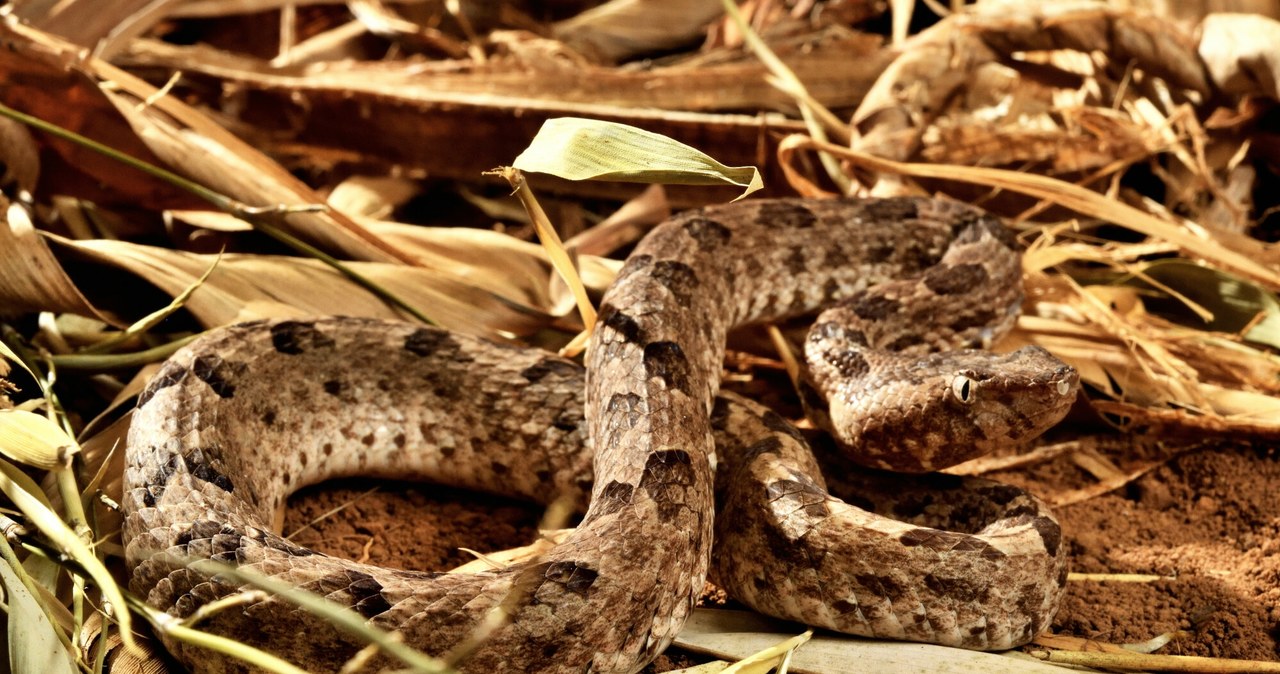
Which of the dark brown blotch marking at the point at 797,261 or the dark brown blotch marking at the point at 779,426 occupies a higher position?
the dark brown blotch marking at the point at 797,261

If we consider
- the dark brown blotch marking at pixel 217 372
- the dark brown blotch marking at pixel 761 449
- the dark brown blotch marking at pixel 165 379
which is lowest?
the dark brown blotch marking at pixel 761 449

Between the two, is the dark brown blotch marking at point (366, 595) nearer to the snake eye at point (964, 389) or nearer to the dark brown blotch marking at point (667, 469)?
the dark brown blotch marking at point (667, 469)

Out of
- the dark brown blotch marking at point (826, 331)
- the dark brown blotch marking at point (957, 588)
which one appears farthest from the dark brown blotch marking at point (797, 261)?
the dark brown blotch marking at point (957, 588)

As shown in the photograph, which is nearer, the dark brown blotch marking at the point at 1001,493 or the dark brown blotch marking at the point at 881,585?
the dark brown blotch marking at the point at 881,585

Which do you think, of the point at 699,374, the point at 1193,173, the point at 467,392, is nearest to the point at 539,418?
the point at 467,392

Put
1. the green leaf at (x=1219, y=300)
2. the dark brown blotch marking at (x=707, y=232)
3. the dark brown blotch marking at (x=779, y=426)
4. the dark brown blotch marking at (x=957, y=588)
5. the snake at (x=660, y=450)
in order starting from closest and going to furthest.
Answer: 1. the snake at (x=660, y=450)
2. the dark brown blotch marking at (x=957, y=588)
3. the dark brown blotch marking at (x=779, y=426)
4. the dark brown blotch marking at (x=707, y=232)
5. the green leaf at (x=1219, y=300)

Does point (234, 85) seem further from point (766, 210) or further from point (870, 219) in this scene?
point (870, 219)

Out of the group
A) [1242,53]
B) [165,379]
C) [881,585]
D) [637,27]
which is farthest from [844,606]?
[637,27]
